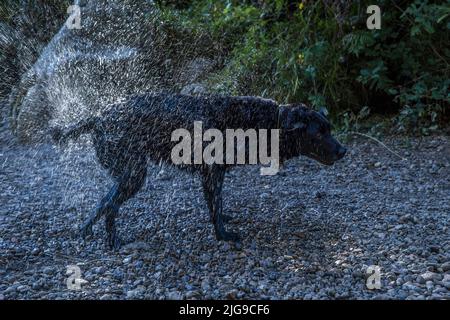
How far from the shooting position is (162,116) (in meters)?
4.25

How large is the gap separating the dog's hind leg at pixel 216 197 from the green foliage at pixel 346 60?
3.21 metres

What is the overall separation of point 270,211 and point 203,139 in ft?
Result: 3.32

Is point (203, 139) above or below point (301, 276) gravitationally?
above

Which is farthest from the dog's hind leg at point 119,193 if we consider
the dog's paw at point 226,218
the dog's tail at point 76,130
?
the dog's paw at point 226,218

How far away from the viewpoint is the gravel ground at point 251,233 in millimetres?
3461

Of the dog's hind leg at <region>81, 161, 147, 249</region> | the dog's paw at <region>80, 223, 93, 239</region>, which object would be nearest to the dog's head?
the dog's hind leg at <region>81, 161, 147, 249</region>

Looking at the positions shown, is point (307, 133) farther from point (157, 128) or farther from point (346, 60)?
point (346, 60)

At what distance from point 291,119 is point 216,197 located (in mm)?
792

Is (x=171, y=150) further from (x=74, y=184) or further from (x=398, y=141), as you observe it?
(x=398, y=141)

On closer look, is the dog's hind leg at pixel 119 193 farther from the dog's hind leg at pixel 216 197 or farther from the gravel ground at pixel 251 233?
the dog's hind leg at pixel 216 197

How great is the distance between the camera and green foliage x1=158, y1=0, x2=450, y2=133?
23.7 ft
